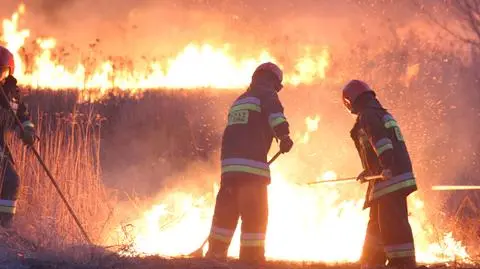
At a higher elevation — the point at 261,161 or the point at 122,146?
the point at 122,146

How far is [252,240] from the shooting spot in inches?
284

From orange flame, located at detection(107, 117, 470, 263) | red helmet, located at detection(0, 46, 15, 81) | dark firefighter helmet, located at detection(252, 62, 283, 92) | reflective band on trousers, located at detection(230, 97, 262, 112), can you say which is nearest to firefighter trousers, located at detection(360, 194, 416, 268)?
reflective band on trousers, located at detection(230, 97, 262, 112)

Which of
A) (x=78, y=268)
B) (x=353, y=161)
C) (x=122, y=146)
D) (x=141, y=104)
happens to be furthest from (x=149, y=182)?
(x=78, y=268)

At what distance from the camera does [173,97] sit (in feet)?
75.4

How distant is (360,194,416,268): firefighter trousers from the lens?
692 cm

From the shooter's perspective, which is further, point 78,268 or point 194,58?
point 194,58

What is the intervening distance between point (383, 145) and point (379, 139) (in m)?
0.09

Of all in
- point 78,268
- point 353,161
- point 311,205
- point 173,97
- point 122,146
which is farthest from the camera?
point 173,97

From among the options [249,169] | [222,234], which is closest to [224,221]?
[222,234]

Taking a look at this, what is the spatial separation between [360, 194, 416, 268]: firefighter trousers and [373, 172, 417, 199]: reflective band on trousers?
59mm

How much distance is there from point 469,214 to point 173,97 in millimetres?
12008

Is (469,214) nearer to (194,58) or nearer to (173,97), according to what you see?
(194,58)

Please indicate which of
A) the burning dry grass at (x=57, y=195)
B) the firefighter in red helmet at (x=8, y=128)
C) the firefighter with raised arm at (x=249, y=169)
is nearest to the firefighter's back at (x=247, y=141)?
the firefighter with raised arm at (x=249, y=169)

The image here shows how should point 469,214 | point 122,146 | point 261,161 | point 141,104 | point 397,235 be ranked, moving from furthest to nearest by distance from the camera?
point 141,104 → point 122,146 → point 469,214 → point 261,161 → point 397,235
